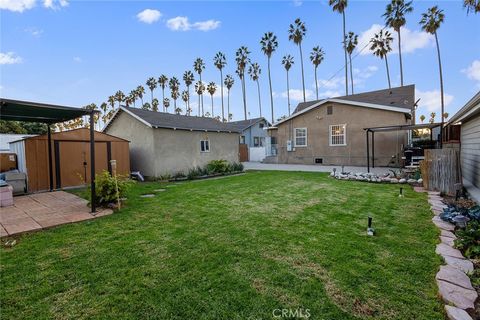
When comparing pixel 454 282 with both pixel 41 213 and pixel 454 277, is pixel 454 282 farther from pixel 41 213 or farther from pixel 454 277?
pixel 41 213

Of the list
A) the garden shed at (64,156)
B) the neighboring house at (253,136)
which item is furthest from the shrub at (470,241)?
the neighboring house at (253,136)

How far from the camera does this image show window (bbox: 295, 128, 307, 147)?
18.3 meters

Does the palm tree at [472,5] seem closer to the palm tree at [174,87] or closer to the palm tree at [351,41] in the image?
the palm tree at [351,41]

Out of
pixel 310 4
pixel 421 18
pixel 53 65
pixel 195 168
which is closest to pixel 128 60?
pixel 53 65

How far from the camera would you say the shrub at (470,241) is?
3.14 meters

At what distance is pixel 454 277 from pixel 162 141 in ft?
39.1

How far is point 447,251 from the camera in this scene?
10.8 feet

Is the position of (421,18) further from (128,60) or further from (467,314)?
(467,314)

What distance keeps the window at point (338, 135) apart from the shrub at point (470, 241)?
13.3 m

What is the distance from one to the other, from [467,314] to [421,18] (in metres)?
29.7

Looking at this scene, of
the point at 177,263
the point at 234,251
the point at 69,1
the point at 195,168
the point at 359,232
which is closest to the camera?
the point at 177,263

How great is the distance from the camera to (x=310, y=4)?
15.8 metres

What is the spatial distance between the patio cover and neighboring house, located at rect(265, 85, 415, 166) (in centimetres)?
1496

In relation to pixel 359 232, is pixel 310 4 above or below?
above
